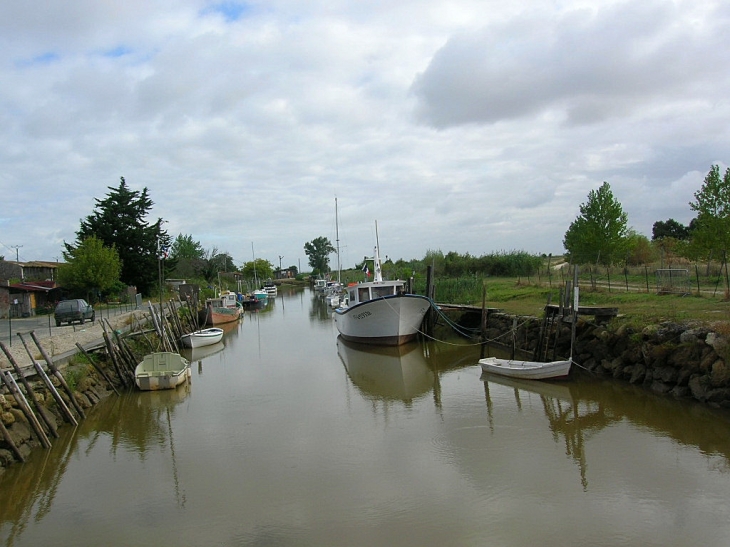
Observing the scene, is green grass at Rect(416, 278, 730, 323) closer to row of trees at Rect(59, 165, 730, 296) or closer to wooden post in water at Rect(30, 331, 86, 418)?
row of trees at Rect(59, 165, 730, 296)

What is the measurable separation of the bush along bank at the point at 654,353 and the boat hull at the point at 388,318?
6.13 m

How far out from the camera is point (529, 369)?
60.0 feet

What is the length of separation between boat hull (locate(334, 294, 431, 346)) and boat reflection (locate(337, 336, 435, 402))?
49cm

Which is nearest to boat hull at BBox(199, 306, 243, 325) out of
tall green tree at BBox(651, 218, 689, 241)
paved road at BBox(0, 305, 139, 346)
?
paved road at BBox(0, 305, 139, 346)

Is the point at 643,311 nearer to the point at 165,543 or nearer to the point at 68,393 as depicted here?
the point at 165,543

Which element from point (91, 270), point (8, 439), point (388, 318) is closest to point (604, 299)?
point (388, 318)

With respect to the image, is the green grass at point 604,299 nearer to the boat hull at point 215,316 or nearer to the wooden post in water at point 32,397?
the boat hull at point 215,316

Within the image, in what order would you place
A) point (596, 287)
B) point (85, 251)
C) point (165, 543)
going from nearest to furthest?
point (165, 543)
point (596, 287)
point (85, 251)

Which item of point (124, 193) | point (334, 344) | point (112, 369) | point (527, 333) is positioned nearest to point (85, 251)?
point (124, 193)

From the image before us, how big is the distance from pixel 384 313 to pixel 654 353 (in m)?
13.1

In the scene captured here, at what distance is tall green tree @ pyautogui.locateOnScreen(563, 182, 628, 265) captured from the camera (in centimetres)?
3409

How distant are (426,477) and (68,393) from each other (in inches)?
389

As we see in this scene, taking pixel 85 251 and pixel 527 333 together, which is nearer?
pixel 527 333

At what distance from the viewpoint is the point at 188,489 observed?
10.8 m
